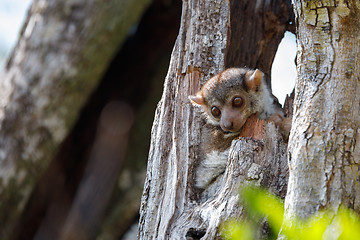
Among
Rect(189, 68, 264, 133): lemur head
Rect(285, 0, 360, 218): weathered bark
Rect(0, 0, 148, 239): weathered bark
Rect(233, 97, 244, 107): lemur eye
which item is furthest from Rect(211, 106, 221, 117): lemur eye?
Rect(285, 0, 360, 218): weathered bark

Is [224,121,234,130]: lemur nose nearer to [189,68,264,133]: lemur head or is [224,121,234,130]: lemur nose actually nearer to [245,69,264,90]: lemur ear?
[189,68,264,133]: lemur head

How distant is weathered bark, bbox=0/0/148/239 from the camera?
4445 mm

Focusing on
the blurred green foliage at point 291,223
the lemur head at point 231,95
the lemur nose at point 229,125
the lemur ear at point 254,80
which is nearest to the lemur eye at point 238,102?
the lemur head at point 231,95

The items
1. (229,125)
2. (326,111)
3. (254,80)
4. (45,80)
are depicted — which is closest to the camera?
(326,111)

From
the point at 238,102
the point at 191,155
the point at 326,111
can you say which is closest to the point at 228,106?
the point at 238,102

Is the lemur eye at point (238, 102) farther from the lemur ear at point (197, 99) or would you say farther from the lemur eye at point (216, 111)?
the lemur ear at point (197, 99)

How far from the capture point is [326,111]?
209 centimetres

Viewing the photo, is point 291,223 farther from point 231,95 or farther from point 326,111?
point 231,95

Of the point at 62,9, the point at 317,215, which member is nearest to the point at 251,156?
the point at 317,215

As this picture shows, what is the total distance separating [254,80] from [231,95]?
228mm

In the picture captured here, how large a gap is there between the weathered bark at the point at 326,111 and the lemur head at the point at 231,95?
5.15 ft

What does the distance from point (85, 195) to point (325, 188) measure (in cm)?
392

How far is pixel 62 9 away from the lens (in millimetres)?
4473

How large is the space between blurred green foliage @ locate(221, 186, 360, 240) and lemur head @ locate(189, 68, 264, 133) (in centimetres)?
122
